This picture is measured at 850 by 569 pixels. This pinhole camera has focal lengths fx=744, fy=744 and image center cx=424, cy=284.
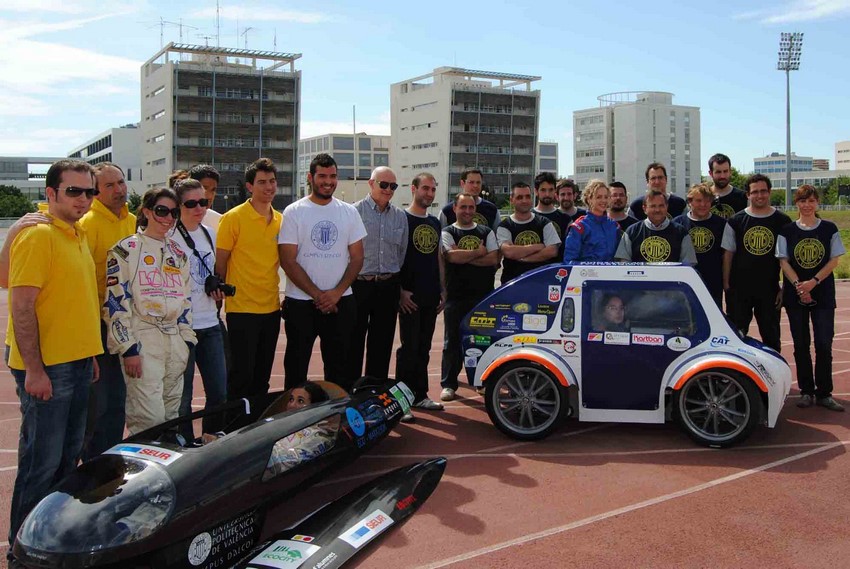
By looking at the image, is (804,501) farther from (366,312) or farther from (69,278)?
(69,278)

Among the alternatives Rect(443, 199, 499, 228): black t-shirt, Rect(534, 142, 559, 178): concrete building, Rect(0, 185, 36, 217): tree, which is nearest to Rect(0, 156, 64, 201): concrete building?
Rect(0, 185, 36, 217): tree

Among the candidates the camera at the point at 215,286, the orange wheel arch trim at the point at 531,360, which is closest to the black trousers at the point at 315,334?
the camera at the point at 215,286

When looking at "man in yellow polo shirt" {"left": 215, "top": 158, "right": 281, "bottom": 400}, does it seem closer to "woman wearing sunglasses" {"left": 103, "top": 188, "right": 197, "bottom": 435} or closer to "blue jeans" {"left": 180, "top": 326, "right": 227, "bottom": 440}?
"blue jeans" {"left": 180, "top": 326, "right": 227, "bottom": 440}

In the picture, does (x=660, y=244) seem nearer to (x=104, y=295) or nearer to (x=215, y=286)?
(x=215, y=286)

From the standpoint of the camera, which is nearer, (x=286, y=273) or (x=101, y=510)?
(x=101, y=510)

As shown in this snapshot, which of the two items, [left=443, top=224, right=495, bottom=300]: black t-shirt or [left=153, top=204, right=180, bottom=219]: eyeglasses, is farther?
[left=443, top=224, right=495, bottom=300]: black t-shirt

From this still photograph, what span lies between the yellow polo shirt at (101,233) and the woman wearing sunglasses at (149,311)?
0.84 ft

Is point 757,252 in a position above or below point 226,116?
below

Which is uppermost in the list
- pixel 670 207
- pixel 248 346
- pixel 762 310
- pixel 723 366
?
pixel 670 207

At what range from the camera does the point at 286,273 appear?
19.5 ft

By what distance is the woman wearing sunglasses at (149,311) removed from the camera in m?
4.48

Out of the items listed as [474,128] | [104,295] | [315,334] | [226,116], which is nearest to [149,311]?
Result: [104,295]

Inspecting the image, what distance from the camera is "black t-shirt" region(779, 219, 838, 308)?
6.80 m

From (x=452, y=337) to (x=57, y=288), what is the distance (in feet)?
13.6
